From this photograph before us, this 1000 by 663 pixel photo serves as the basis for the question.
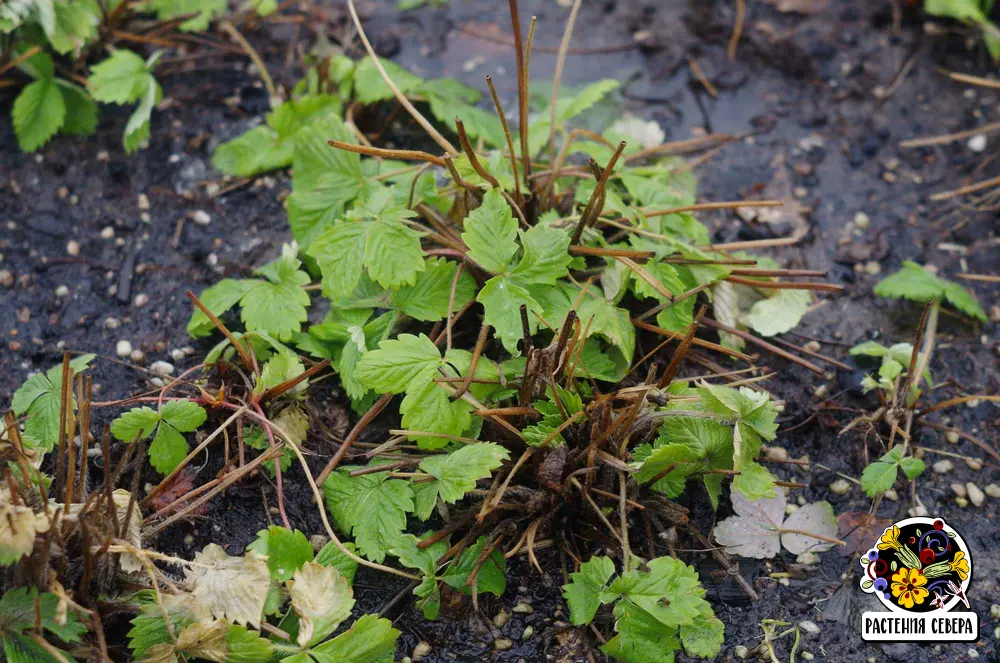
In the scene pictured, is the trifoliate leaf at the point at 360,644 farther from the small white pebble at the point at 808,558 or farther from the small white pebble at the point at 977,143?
the small white pebble at the point at 977,143

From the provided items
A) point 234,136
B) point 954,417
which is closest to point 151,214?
point 234,136

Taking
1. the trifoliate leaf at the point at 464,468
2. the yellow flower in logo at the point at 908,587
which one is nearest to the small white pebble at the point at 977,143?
the yellow flower in logo at the point at 908,587

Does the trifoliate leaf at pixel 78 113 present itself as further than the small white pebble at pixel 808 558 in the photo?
Yes

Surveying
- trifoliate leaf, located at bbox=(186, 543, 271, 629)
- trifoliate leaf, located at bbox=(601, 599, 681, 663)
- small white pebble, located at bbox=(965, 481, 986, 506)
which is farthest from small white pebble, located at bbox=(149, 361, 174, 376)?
small white pebble, located at bbox=(965, 481, 986, 506)

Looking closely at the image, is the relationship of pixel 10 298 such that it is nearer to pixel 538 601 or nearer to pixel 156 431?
pixel 156 431

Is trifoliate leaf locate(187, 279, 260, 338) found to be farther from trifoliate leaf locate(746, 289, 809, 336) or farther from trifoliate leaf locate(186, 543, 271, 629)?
trifoliate leaf locate(746, 289, 809, 336)
